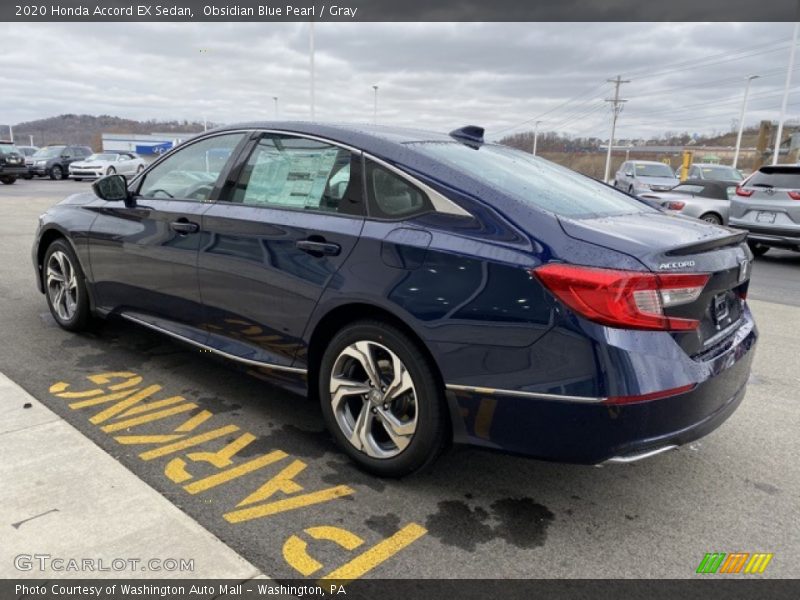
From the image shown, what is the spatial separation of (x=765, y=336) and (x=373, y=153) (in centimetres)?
440

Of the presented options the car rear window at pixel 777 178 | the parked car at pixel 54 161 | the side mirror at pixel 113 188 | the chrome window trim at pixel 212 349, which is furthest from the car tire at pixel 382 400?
the parked car at pixel 54 161

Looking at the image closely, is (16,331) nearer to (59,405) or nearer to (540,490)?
(59,405)

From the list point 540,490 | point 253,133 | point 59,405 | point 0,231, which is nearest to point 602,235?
point 540,490

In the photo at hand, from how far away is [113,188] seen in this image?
4164mm

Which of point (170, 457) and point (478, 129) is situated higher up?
point (478, 129)

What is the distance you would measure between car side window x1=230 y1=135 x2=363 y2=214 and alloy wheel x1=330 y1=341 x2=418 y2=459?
69 cm

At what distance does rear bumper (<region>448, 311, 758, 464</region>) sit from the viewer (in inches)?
88.8

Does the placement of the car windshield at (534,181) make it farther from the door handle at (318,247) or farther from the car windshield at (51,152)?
the car windshield at (51,152)

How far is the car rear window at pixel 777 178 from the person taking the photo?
9919 millimetres

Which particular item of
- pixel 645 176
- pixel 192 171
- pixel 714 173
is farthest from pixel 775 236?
pixel 192 171

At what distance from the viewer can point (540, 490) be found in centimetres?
287

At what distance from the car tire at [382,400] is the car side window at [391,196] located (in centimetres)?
50

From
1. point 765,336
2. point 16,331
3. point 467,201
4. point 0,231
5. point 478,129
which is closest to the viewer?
point 467,201

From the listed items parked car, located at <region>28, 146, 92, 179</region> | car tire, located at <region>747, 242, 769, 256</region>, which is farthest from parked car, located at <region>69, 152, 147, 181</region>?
car tire, located at <region>747, 242, 769, 256</region>
